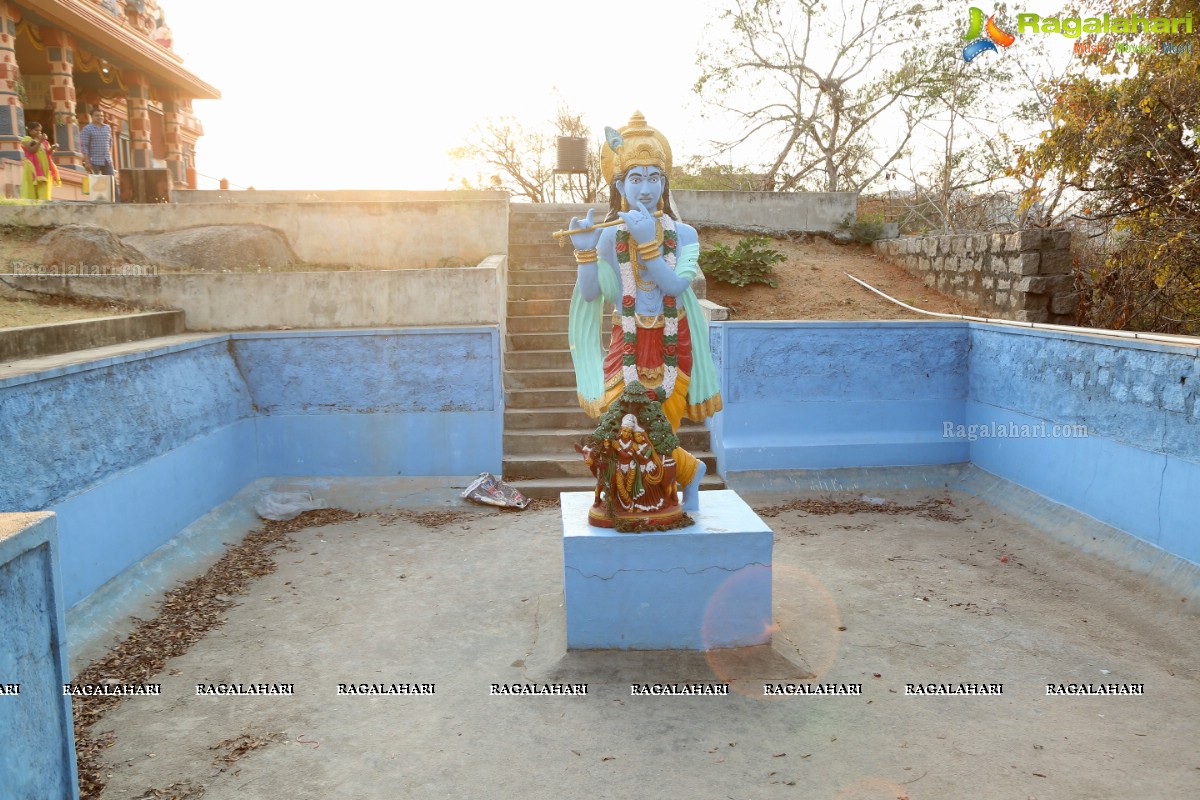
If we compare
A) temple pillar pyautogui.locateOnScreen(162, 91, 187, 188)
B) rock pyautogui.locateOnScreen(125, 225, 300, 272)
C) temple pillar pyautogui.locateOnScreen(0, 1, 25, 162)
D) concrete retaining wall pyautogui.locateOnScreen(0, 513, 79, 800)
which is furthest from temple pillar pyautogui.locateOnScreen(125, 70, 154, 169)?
concrete retaining wall pyautogui.locateOnScreen(0, 513, 79, 800)

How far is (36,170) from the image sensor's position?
44.6 feet

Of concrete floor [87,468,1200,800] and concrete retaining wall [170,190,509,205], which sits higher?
concrete retaining wall [170,190,509,205]

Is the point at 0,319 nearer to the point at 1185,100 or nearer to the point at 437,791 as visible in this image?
the point at 437,791

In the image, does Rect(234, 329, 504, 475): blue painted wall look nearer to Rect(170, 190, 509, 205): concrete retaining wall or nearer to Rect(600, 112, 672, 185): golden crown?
Rect(600, 112, 672, 185): golden crown

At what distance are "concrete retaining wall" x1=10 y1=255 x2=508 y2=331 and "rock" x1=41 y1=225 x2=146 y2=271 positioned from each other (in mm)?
885

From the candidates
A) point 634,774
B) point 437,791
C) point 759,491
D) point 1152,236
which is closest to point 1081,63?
point 1152,236

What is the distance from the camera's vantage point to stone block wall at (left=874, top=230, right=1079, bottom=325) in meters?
9.43

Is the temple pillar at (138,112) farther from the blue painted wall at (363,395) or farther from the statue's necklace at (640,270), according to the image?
the statue's necklace at (640,270)

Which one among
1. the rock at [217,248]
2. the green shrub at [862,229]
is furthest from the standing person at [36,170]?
the green shrub at [862,229]

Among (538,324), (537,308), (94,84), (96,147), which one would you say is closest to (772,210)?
(537,308)

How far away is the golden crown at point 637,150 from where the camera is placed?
4887 mm

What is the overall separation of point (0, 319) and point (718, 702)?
267 inches

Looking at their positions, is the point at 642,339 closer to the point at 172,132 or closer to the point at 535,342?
the point at 535,342

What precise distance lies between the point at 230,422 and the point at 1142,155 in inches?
359
